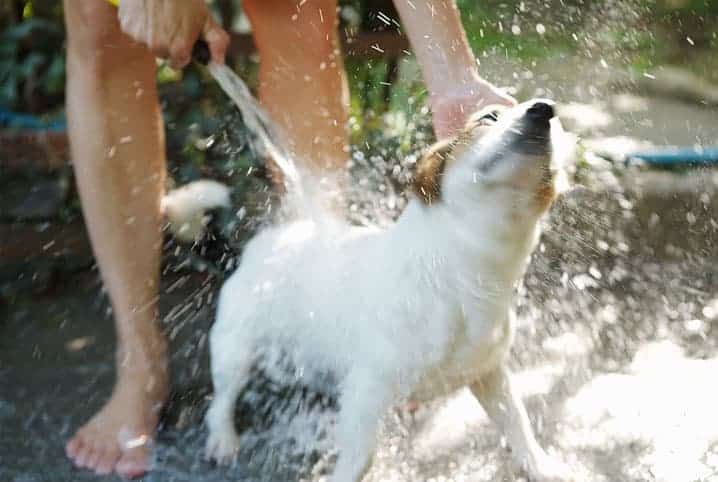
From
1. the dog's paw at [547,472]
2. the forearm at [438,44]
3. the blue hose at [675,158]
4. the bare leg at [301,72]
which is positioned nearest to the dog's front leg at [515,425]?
the dog's paw at [547,472]

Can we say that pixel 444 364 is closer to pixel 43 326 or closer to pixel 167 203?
pixel 167 203

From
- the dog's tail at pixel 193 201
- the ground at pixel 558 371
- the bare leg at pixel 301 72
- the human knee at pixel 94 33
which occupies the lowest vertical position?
the ground at pixel 558 371

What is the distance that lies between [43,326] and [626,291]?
4.91 ft

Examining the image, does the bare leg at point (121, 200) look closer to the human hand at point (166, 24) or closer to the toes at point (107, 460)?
the toes at point (107, 460)

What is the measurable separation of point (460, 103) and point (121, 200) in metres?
0.75

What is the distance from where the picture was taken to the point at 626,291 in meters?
2.65

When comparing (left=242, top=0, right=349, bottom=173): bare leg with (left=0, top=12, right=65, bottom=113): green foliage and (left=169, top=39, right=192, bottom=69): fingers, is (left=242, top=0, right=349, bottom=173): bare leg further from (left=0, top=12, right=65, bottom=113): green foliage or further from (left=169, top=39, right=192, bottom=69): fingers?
(left=0, top=12, right=65, bottom=113): green foliage

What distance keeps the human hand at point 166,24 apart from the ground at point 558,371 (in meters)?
0.79

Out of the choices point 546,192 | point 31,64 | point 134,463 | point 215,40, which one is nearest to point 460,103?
point 546,192

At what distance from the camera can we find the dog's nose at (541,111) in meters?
1.47

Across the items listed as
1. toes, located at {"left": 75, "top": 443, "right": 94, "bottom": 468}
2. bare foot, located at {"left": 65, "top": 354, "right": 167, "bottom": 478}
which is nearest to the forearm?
bare foot, located at {"left": 65, "top": 354, "right": 167, "bottom": 478}

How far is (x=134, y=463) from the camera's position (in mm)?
2004

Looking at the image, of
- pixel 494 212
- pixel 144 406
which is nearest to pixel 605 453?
pixel 494 212

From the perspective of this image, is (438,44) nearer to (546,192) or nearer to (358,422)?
(546,192)
